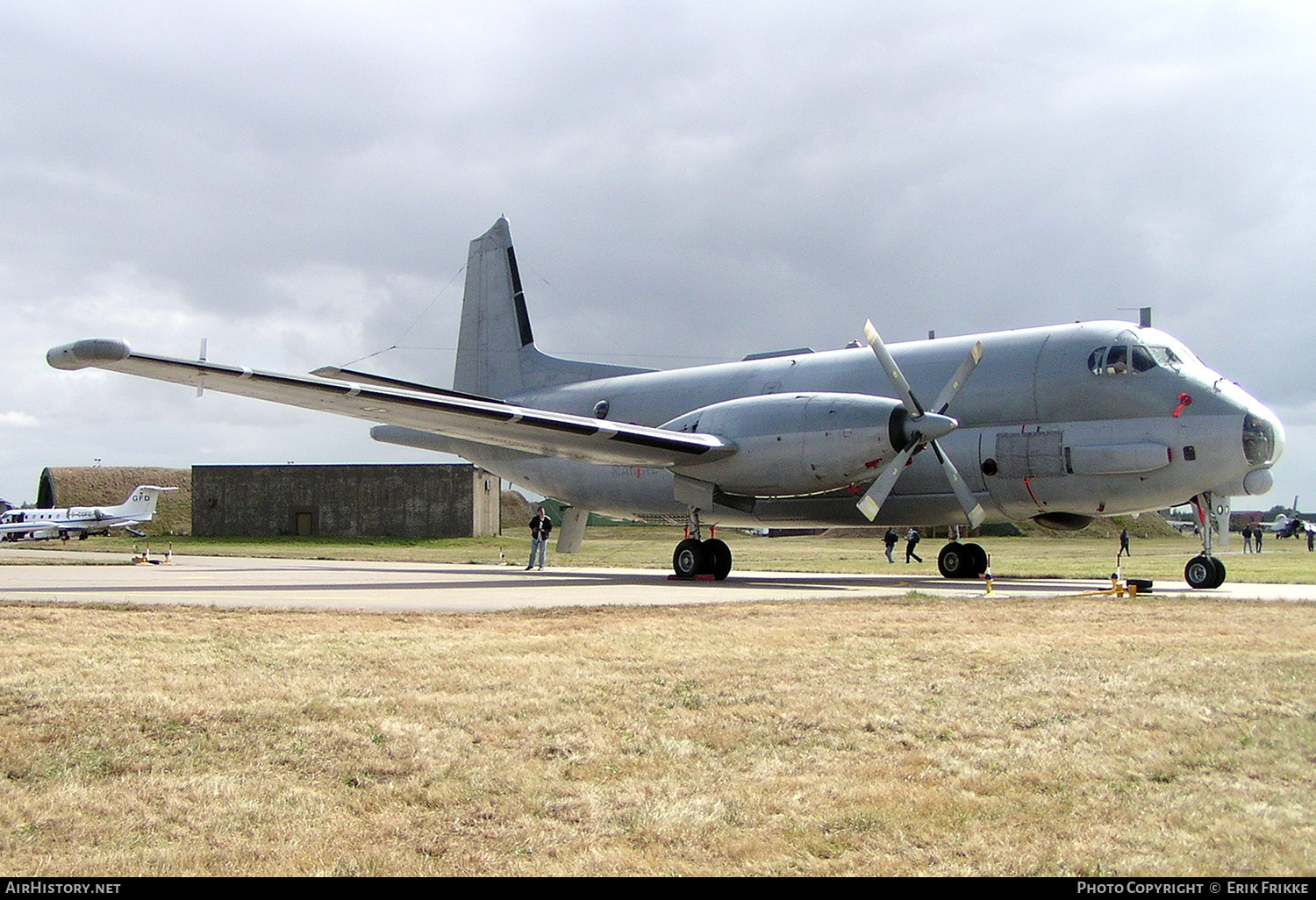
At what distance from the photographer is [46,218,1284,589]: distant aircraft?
19.7 metres

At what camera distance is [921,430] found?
781 inches

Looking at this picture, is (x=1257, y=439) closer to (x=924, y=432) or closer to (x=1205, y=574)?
(x=1205, y=574)

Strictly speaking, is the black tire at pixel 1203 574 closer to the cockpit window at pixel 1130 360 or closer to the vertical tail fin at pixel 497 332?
the cockpit window at pixel 1130 360

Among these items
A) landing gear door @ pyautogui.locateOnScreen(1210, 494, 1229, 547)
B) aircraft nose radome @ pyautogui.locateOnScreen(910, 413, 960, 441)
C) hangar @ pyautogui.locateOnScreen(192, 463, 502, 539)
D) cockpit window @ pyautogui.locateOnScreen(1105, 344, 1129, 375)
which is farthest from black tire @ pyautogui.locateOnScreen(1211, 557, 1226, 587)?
hangar @ pyautogui.locateOnScreen(192, 463, 502, 539)

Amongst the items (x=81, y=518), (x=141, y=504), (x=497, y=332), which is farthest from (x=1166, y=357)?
(x=81, y=518)

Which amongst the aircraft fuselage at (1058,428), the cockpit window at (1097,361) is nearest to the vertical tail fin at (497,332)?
the aircraft fuselage at (1058,428)

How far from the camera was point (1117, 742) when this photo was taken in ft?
22.8

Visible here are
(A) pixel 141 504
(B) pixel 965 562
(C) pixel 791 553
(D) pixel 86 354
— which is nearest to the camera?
(D) pixel 86 354

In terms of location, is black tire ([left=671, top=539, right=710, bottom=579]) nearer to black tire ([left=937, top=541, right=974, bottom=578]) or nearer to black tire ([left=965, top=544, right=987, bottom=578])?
black tire ([left=937, top=541, right=974, bottom=578])

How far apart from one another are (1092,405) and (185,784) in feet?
59.3

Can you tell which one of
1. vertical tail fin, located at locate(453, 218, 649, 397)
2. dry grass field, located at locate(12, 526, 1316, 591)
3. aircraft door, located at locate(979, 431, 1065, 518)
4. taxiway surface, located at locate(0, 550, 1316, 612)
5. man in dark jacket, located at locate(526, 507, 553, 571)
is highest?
vertical tail fin, located at locate(453, 218, 649, 397)

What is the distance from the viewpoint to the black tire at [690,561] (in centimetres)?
2339

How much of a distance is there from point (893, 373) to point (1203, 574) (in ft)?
21.5

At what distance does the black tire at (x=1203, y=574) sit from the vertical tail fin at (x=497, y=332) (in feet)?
58.9
